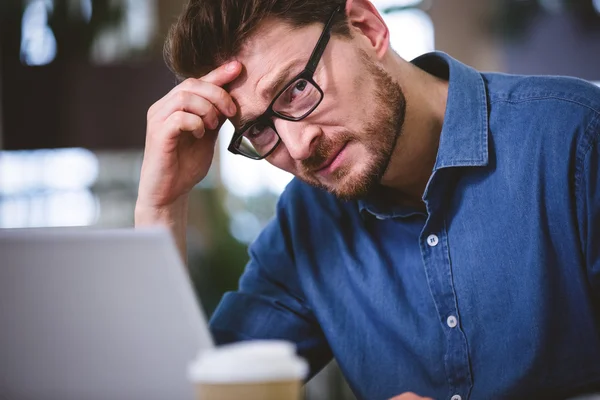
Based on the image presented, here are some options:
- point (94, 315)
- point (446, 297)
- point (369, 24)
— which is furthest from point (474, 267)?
point (94, 315)

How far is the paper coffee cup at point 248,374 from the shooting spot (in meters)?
0.58

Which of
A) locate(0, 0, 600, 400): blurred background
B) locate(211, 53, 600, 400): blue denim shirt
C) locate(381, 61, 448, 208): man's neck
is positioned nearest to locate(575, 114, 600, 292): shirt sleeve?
locate(211, 53, 600, 400): blue denim shirt

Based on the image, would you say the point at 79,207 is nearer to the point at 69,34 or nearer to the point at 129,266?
the point at 69,34

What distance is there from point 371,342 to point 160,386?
78 centimetres

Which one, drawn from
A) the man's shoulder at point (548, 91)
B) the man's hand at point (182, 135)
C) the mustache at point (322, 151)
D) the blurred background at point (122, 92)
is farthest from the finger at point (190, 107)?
the blurred background at point (122, 92)

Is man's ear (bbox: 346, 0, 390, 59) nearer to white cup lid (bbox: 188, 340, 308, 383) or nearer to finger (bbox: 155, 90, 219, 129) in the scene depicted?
finger (bbox: 155, 90, 219, 129)

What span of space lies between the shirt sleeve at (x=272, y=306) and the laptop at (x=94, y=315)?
77 centimetres

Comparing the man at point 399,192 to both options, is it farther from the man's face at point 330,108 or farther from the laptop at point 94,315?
the laptop at point 94,315

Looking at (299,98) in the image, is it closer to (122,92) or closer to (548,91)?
(548,91)

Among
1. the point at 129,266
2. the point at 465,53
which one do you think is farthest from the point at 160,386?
the point at 465,53

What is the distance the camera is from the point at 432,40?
18.1 ft

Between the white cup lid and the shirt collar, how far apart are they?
86 cm

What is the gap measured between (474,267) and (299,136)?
0.45m

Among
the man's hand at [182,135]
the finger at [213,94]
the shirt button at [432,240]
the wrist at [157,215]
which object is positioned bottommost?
the wrist at [157,215]
